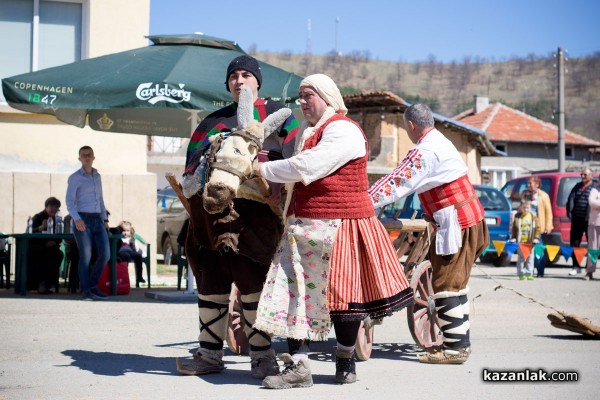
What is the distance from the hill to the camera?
142 meters

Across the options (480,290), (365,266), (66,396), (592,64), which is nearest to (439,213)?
(365,266)

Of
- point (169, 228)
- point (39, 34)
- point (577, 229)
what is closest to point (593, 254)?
point (577, 229)

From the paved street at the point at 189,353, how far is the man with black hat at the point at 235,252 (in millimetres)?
213

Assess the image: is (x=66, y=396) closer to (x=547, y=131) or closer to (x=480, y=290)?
(x=480, y=290)

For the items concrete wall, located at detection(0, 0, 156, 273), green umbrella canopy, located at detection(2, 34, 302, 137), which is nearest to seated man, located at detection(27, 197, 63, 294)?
green umbrella canopy, located at detection(2, 34, 302, 137)

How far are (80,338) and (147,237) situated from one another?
7.15 metres

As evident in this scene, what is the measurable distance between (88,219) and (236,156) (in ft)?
22.1

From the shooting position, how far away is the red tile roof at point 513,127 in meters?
59.1

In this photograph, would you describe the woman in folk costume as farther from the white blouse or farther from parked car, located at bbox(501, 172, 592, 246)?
parked car, located at bbox(501, 172, 592, 246)

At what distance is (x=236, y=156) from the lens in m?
6.58

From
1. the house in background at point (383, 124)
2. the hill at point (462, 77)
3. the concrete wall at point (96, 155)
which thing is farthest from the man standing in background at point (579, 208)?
the hill at point (462, 77)

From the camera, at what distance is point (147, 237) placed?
16469 mm

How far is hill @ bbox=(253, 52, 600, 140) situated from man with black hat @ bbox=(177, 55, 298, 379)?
128 metres

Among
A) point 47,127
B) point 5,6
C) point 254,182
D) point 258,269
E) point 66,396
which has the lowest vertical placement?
point 66,396
